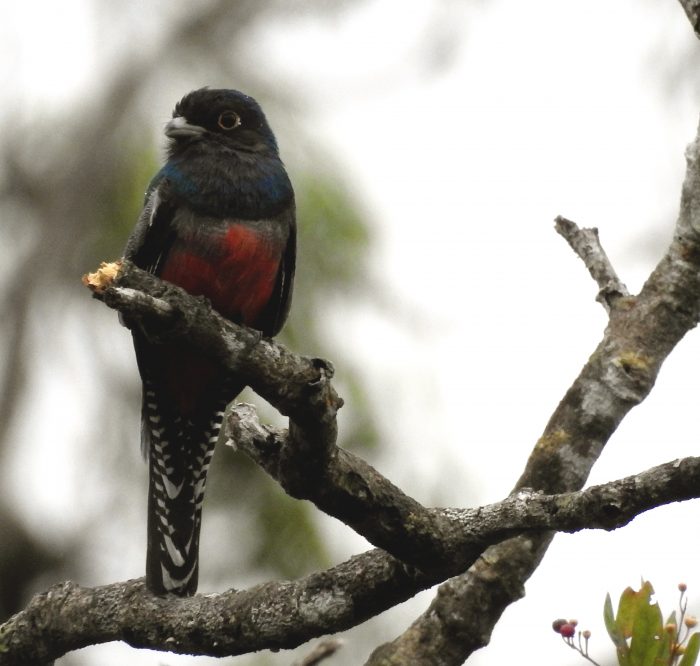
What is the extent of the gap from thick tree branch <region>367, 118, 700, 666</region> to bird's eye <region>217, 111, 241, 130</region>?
6.11ft

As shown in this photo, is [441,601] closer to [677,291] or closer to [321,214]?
[677,291]

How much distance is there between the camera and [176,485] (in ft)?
15.4

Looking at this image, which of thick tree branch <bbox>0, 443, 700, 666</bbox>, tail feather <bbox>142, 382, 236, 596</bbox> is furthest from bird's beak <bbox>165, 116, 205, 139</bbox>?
thick tree branch <bbox>0, 443, 700, 666</bbox>

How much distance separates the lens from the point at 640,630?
9.36ft

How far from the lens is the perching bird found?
4.57m

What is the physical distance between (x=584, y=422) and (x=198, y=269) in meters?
1.46

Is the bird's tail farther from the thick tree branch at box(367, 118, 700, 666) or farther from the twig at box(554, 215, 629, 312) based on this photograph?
the twig at box(554, 215, 629, 312)

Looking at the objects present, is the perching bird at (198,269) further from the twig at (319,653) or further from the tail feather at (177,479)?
the twig at (319,653)

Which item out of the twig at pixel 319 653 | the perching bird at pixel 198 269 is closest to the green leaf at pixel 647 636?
the twig at pixel 319 653

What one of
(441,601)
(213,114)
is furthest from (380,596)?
(213,114)

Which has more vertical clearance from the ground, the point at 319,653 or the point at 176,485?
the point at 176,485

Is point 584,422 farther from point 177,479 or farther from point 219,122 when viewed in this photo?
point 219,122

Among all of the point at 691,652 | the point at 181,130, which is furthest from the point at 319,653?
the point at 181,130

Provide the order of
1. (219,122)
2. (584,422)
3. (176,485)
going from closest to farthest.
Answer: (584,422), (176,485), (219,122)
